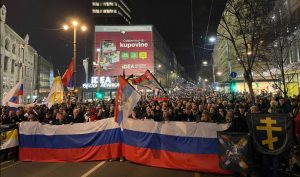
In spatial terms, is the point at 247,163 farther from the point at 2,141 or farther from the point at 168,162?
the point at 2,141

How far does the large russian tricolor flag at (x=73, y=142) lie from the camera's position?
10023 mm

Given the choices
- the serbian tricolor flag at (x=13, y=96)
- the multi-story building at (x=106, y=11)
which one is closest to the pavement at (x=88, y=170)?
the serbian tricolor flag at (x=13, y=96)

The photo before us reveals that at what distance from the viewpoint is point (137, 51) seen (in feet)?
252

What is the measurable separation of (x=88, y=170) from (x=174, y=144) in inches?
101

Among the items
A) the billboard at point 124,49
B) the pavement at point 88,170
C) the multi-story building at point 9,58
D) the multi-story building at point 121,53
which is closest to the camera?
the pavement at point 88,170

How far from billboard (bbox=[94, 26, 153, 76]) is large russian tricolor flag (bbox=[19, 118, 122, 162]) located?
64.4 m

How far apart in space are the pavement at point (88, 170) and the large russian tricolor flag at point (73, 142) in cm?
41

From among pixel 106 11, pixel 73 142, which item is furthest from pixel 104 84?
pixel 106 11

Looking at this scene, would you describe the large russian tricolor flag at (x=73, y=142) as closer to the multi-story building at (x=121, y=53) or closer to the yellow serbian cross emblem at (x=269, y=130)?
the yellow serbian cross emblem at (x=269, y=130)

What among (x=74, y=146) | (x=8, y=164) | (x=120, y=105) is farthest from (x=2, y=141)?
(x=120, y=105)

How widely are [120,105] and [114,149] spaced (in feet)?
4.83

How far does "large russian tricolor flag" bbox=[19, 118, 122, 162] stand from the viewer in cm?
1002

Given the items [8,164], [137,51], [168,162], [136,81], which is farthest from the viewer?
[137,51]

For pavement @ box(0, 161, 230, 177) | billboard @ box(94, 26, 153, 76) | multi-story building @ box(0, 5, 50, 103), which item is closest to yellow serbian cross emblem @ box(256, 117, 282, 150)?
pavement @ box(0, 161, 230, 177)
